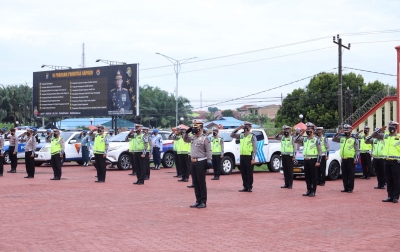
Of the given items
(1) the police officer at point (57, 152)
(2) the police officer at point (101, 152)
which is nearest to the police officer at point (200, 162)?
(2) the police officer at point (101, 152)

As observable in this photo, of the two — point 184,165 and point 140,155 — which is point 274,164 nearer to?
point 184,165

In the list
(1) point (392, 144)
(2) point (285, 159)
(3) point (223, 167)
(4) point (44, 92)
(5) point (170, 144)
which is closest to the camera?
(1) point (392, 144)

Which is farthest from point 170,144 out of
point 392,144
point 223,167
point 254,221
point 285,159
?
point 254,221

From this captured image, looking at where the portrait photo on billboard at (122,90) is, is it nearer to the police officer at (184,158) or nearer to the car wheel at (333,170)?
the police officer at (184,158)

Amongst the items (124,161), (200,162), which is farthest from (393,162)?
(124,161)

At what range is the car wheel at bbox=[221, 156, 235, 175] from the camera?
23734 millimetres

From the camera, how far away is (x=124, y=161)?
26.8m

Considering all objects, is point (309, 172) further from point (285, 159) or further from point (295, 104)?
point (295, 104)

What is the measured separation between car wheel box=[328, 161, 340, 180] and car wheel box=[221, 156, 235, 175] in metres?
4.11

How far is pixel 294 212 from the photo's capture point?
12930 millimetres

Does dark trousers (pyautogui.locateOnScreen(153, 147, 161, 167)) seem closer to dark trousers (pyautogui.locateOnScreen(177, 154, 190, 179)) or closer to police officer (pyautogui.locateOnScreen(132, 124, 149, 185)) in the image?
dark trousers (pyautogui.locateOnScreen(177, 154, 190, 179))

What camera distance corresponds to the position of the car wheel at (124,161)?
26.6 m

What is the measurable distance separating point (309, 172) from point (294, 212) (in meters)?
3.78

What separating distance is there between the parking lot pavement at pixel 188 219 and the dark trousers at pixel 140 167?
0.80 m
